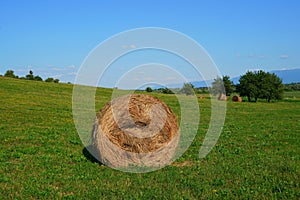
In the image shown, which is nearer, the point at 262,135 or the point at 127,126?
the point at 127,126

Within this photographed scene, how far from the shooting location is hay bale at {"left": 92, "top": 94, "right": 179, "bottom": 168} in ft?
33.6

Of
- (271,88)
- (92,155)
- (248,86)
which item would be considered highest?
(248,86)

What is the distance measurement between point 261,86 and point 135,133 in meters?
66.4

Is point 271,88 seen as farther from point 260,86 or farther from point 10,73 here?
point 10,73

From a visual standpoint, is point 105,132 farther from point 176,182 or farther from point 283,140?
point 283,140

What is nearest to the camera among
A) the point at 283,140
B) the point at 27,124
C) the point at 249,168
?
the point at 249,168

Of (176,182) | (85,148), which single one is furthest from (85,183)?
(85,148)

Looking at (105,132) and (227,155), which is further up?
(105,132)

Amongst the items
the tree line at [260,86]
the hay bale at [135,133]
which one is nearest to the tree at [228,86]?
the tree line at [260,86]

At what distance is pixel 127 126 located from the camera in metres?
10.8

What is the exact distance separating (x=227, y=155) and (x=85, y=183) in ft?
17.3

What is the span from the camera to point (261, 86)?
72.7 m

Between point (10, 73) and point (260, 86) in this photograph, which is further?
point (10, 73)

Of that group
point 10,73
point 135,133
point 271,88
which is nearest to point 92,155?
point 135,133
